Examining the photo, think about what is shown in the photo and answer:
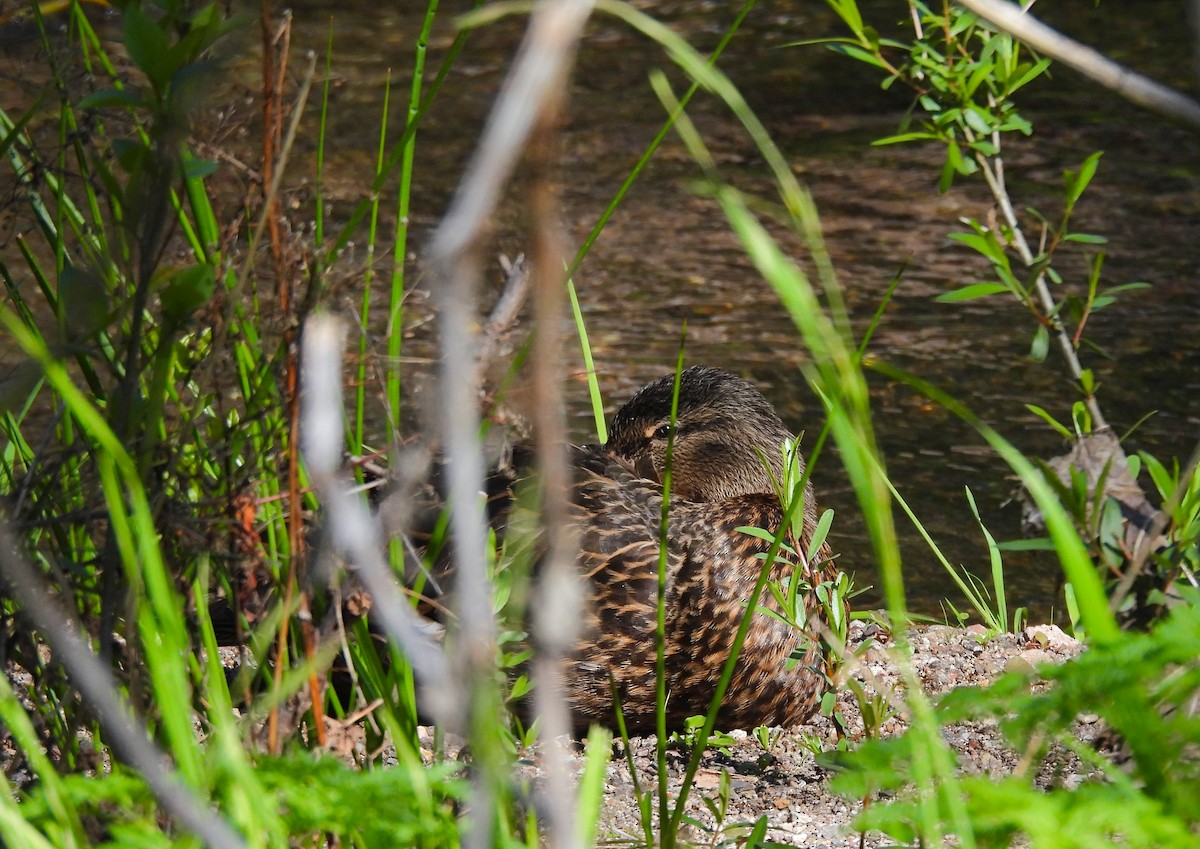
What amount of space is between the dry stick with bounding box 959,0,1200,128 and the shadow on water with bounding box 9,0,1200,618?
1.20 meters

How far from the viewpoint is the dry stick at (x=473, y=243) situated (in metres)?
0.91

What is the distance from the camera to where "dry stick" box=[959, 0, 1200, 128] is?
4.15 feet

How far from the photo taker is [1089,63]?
1323mm

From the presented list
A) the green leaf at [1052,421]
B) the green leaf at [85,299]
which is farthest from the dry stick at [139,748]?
the green leaf at [1052,421]

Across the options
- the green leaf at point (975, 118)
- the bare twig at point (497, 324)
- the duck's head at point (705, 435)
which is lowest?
the duck's head at point (705, 435)

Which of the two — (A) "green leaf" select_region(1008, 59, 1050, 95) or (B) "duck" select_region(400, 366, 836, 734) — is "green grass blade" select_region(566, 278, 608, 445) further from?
(A) "green leaf" select_region(1008, 59, 1050, 95)

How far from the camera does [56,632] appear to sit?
4.80 ft

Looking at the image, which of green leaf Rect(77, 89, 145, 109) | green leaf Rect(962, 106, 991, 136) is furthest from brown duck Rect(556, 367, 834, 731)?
green leaf Rect(77, 89, 145, 109)

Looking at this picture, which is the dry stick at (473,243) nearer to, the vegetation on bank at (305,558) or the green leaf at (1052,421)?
the vegetation on bank at (305,558)

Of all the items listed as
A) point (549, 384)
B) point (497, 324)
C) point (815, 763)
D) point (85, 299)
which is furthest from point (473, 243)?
point (815, 763)

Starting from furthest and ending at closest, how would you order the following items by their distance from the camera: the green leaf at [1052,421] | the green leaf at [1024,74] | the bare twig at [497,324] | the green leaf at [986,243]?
1. the green leaf at [1024,74]
2. the green leaf at [986,243]
3. the green leaf at [1052,421]
4. the bare twig at [497,324]

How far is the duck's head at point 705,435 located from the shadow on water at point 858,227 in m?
0.45

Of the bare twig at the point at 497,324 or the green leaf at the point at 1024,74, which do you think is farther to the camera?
the green leaf at the point at 1024,74

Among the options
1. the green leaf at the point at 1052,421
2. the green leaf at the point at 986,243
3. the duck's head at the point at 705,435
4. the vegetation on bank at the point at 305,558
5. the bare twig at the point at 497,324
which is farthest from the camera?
the duck's head at the point at 705,435
